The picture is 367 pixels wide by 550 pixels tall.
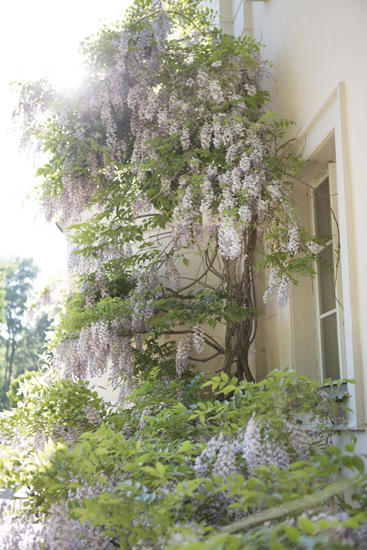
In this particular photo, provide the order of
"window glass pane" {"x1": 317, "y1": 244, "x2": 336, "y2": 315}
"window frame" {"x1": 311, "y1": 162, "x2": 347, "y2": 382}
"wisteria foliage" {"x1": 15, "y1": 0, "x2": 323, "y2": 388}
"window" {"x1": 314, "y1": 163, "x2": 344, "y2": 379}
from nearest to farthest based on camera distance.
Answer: "window frame" {"x1": 311, "y1": 162, "x2": 347, "y2": 382} < "window" {"x1": 314, "y1": 163, "x2": 344, "y2": 379} < "window glass pane" {"x1": 317, "y1": 244, "x2": 336, "y2": 315} < "wisteria foliage" {"x1": 15, "y1": 0, "x2": 323, "y2": 388}

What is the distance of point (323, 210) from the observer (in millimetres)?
2912

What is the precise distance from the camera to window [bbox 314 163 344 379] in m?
2.62

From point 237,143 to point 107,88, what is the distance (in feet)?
3.97

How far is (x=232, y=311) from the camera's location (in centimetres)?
334

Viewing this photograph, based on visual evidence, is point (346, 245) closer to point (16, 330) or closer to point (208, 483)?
point (208, 483)

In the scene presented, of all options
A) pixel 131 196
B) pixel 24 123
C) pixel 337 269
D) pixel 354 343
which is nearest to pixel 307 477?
pixel 354 343

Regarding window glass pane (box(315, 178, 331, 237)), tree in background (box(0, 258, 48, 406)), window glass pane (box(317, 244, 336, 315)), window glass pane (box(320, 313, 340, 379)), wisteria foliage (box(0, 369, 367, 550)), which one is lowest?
wisteria foliage (box(0, 369, 367, 550))

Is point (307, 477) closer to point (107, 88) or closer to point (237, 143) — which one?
point (237, 143)

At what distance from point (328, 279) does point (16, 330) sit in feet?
83.3

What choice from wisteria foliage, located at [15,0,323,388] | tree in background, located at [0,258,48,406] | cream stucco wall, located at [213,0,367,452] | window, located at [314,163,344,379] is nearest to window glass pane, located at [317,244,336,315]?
window, located at [314,163,344,379]

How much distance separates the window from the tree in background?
22.3 meters

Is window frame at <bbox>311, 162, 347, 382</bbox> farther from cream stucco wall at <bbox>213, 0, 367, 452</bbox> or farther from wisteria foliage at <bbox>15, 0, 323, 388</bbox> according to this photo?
wisteria foliage at <bbox>15, 0, 323, 388</bbox>

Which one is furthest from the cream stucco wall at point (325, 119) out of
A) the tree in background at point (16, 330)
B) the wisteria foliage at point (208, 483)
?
the tree in background at point (16, 330)

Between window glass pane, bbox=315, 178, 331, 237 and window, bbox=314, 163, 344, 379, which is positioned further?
window glass pane, bbox=315, 178, 331, 237
